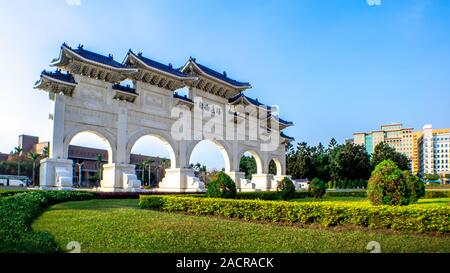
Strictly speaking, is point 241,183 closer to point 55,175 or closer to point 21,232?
point 55,175

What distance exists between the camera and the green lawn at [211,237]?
20.7 ft

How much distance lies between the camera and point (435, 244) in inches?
262

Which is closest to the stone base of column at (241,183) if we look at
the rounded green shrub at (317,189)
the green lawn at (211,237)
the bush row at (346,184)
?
the rounded green shrub at (317,189)

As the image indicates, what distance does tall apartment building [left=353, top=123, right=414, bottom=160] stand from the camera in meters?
119

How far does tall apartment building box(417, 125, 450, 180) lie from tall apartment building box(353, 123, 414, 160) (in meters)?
7.25

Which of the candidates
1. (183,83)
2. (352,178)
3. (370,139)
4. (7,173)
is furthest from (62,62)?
(370,139)

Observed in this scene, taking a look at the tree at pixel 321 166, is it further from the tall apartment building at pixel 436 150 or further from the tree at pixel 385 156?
the tall apartment building at pixel 436 150

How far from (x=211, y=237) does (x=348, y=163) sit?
44274mm

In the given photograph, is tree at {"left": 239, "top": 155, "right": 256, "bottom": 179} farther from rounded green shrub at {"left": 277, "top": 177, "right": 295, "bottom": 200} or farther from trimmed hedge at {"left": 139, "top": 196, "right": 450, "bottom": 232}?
trimmed hedge at {"left": 139, "top": 196, "right": 450, "bottom": 232}

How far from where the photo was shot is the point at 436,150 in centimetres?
10394

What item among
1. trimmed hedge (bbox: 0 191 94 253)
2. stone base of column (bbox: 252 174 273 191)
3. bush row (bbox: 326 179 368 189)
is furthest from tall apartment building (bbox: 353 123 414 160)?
trimmed hedge (bbox: 0 191 94 253)
